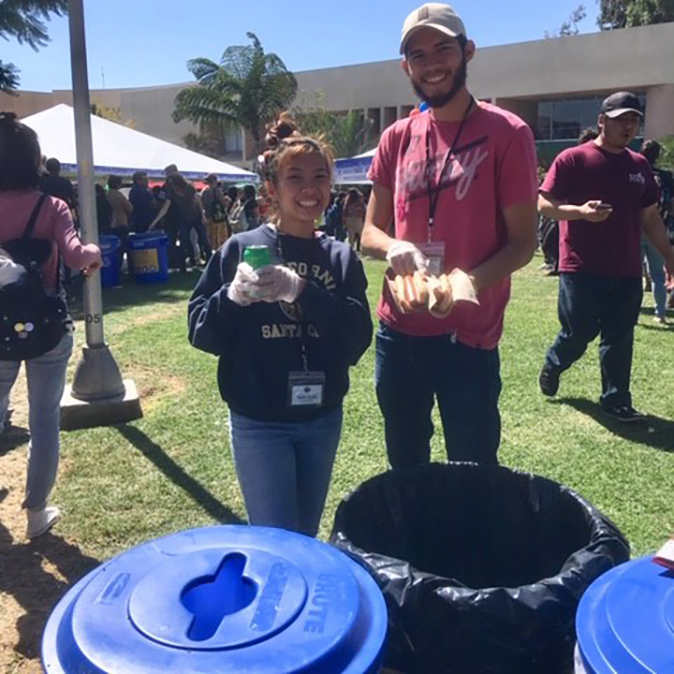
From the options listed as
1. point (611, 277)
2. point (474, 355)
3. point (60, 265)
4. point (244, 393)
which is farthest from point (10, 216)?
point (611, 277)

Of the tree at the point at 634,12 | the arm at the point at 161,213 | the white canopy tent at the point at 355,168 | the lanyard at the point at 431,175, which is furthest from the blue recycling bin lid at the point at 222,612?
the tree at the point at 634,12

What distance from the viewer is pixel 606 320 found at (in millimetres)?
4664

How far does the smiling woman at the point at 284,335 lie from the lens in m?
2.22

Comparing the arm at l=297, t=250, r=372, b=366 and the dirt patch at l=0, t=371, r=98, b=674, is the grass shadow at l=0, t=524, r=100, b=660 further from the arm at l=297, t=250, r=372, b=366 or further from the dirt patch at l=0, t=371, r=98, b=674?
the arm at l=297, t=250, r=372, b=366

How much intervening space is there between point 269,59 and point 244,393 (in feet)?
123

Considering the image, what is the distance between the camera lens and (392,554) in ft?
7.14

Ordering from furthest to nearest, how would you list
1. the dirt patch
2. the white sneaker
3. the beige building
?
1. the beige building
2. the white sneaker
3. the dirt patch

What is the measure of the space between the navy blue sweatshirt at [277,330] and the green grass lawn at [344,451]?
4.31ft

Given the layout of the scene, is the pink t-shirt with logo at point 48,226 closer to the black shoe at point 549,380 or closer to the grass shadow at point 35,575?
the grass shadow at point 35,575

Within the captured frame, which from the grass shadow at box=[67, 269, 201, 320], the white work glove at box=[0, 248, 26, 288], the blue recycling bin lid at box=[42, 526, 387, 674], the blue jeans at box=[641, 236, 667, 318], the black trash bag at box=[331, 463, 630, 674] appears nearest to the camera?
the blue recycling bin lid at box=[42, 526, 387, 674]

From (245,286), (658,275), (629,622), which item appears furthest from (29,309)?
(658,275)

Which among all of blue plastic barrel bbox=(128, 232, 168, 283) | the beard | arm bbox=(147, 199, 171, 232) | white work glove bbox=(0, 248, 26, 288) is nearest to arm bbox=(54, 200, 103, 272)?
white work glove bbox=(0, 248, 26, 288)

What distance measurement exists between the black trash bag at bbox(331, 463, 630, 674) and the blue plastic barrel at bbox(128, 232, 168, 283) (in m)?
9.85

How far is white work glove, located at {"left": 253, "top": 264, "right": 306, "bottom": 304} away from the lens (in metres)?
1.96
